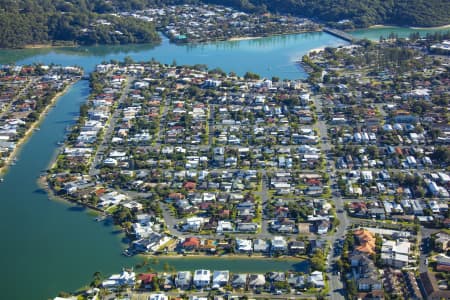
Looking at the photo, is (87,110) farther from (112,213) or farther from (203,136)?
(112,213)

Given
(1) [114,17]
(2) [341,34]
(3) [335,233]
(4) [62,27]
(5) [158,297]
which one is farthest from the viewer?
(1) [114,17]

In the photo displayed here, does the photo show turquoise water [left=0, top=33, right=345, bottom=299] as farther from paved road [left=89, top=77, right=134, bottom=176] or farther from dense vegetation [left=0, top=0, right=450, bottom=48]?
dense vegetation [left=0, top=0, right=450, bottom=48]

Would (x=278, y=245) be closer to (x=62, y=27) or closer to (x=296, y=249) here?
(x=296, y=249)

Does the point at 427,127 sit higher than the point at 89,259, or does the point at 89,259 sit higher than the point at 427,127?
the point at 427,127

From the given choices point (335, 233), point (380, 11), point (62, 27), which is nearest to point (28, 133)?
point (335, 233)

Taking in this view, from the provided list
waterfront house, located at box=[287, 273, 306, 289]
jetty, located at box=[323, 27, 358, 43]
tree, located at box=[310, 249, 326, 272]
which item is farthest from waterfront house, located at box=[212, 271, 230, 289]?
jetty, located at box=[323, 27, 358, 43]

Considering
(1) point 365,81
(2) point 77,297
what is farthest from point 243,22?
(2) point 77,297

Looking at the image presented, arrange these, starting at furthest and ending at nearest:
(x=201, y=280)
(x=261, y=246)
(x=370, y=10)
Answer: (x=370, y=10)
(x=261, y=246)
(x=201, y=280)
